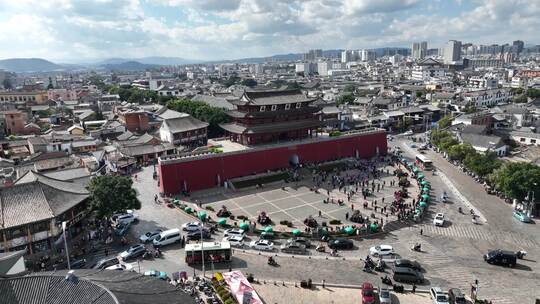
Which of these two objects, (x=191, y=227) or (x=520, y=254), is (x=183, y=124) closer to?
(x=191, y=227)

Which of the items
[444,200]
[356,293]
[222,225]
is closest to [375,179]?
[444,200]

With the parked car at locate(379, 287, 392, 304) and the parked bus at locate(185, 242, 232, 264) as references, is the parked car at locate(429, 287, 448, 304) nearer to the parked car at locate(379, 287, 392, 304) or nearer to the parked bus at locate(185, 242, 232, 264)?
the parked car at locate(379, 287, 392, 304)

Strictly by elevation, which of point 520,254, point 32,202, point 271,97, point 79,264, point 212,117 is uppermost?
point 271,97

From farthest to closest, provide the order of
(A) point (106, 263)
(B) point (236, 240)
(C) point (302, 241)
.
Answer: (B) point (236, 240), (C) point (302, 241), (A) point (106, 263)

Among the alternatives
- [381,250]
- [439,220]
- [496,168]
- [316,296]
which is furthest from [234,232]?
[496,168]

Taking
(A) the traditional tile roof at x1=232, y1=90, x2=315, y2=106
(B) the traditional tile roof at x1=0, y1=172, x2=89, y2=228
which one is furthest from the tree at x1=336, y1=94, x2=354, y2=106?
(B) the traditional tile roof at x1=0, y1=172, x2=89, y2=228
